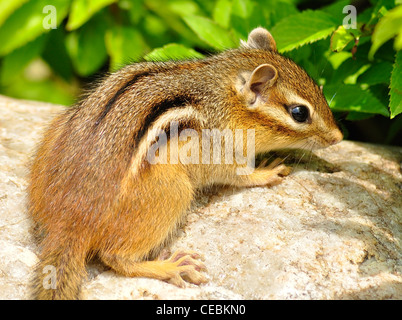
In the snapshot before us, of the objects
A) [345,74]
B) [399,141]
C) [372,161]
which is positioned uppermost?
[345,74]

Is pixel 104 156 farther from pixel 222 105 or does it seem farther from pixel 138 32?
pixel 138 32

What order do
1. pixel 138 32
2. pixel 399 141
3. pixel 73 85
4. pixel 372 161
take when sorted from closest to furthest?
pixel 372 161, pixel 138 32, pixel 399 141, pixel 73 85

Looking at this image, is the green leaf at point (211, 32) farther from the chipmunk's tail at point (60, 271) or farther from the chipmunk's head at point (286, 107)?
the chipmunk's tail at point (60, 271)

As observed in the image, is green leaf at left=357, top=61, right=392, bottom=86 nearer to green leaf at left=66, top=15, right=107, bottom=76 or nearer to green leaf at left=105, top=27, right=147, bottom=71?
green leaf at left=105, top=27, right=147, bottom=71

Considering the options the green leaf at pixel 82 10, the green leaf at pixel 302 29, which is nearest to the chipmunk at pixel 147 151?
the green leaf at pixel 302 29

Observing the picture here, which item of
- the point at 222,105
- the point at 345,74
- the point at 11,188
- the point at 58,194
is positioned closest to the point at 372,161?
the point at 345,74

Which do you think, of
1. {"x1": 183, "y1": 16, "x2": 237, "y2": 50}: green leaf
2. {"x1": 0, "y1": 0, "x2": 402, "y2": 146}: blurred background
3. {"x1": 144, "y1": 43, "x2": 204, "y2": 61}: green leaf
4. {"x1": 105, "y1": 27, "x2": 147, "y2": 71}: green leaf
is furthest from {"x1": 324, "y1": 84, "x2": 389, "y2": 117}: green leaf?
{"x1": 105, "y1": 27, "x2": 147, "y2": 71}: green leaf
